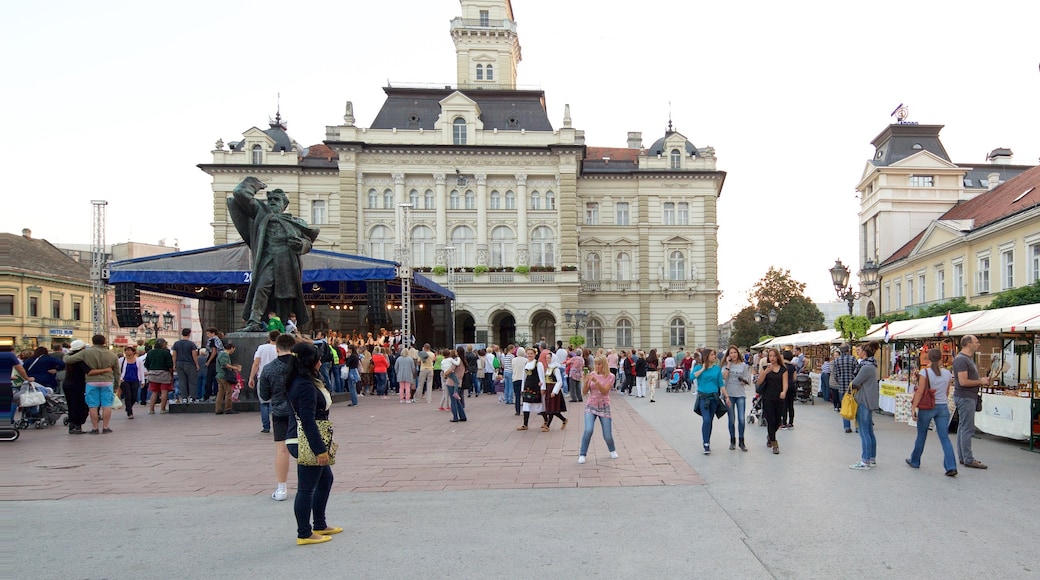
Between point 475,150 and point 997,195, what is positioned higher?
point 475,150

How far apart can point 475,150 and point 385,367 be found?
84.5 feet

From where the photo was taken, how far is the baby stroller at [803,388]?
71.6 feet

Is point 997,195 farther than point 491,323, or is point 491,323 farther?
point 491,323

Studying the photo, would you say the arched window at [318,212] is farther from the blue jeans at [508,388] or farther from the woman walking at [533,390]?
the woman walking at [533,390]

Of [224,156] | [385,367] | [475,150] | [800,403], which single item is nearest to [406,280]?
[385,367]

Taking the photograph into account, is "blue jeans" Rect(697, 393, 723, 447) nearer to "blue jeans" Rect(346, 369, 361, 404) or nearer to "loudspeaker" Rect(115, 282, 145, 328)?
"blue jeans" Rect(346, 369, 361, 404)

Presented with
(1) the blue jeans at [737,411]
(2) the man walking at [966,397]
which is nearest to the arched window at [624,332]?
(1) the blue jeans at [737,411]

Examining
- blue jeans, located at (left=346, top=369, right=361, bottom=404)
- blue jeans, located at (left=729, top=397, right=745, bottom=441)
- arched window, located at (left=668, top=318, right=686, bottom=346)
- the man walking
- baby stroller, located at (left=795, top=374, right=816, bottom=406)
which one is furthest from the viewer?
arched window, located at (left=668, top=318, right=686, bottom=346)

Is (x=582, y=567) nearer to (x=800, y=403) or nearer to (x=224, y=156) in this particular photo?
(x=800, y=403)

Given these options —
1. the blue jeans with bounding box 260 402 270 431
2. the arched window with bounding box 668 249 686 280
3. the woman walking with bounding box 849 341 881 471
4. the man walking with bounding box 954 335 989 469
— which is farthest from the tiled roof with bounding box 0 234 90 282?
the man walking with bounding box 954 335 989 469

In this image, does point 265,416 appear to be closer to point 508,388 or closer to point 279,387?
point 279,387

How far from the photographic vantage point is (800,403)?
2261cm

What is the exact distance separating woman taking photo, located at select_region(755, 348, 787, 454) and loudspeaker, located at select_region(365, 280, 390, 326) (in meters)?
14.5

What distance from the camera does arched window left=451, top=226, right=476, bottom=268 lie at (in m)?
48.3
